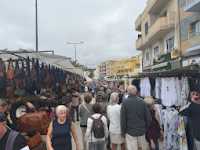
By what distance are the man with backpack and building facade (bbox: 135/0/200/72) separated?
16.1m

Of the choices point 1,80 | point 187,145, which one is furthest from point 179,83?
point 1,80

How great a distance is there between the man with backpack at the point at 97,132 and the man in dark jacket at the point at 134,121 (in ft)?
1.57

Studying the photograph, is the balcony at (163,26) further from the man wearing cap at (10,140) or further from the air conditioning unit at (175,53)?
the man wearing cap at (10,140)

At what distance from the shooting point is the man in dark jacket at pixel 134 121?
806 cm

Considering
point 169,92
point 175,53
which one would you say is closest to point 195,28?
point 175,53

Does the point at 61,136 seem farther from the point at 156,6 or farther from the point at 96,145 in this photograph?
the point at 156,6

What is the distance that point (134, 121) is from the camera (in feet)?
26.5

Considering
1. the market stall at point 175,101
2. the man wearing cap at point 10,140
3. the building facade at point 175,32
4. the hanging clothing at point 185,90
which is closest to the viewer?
the man wearing cap at point 10,140

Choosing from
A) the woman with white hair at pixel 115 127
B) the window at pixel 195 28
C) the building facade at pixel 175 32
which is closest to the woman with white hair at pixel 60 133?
the woman with white hair at pixel 115 127

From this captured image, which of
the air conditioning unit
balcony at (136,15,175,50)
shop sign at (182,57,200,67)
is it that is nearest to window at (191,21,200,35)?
shop sign at (182,57,200,67)

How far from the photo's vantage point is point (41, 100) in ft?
34.3

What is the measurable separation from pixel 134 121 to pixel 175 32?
97.0 feet

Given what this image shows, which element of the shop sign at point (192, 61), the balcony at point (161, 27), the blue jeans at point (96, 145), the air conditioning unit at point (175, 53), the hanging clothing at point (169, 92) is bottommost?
the blue jeans at point (96, 145)

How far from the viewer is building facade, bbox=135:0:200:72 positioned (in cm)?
2941
